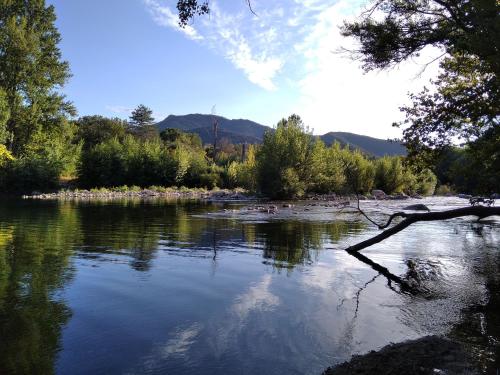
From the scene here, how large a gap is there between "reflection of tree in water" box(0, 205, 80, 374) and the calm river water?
0.03 metres

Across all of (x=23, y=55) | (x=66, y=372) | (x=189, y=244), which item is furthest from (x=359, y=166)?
(x=66, y=372)

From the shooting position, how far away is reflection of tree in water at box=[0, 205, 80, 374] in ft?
16.9

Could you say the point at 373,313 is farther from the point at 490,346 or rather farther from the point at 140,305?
the point at 140,305

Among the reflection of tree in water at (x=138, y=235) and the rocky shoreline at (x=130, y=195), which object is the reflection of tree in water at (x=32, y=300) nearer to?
the reflection of tree in water at (x=138, y=235)

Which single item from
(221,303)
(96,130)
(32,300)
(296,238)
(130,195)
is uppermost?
(96,130)

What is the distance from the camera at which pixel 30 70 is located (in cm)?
4991

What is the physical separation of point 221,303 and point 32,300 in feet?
11.1

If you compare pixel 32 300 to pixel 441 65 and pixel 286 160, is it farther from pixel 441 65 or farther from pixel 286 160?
pixel 286 160

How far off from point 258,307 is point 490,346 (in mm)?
3629

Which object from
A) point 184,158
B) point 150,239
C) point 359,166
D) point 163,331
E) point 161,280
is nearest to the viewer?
point 163,331

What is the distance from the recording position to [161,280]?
9.24 meters

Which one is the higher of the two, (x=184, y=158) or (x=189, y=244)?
(x=184, y=158)

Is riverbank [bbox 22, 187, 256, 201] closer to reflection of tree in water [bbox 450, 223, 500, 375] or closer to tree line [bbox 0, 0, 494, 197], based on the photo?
tree line [bbox 0, 0, 494, 197]

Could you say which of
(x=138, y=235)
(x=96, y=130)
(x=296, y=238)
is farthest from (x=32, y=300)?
(x=96, y=130)
